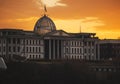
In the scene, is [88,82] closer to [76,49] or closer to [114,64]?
[114,64]

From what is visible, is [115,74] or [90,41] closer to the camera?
[115,74]

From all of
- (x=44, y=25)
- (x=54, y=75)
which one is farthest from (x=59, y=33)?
(x=54, y=75)

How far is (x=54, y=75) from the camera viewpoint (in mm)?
78875

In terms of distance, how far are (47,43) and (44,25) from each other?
5.85 meters

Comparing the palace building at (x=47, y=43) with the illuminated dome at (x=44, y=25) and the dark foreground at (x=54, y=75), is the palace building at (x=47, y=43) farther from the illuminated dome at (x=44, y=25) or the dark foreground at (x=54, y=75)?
the dark foreground at (x=54, y=75)

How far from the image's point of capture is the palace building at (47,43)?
4728 inches

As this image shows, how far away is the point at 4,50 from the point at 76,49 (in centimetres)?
1976

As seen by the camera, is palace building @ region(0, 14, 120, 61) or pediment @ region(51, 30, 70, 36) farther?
pediment @ region(51, 30, 70, 36)

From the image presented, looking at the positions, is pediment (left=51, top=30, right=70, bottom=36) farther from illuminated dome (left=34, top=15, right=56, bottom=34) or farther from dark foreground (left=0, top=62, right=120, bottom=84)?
dark foreground (left=0, top=62, right=120, bottom=84)

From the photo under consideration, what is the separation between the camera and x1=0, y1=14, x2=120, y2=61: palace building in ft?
394

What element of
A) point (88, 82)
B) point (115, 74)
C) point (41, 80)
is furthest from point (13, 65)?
point (115, 74)

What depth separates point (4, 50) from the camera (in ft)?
393

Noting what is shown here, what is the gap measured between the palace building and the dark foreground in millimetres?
31807

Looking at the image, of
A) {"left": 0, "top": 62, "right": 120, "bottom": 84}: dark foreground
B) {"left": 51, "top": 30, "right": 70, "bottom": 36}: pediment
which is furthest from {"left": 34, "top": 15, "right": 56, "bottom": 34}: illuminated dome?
{"left": 0, "top": 62, "right": 120, "bottom": 84}: dark foreground
